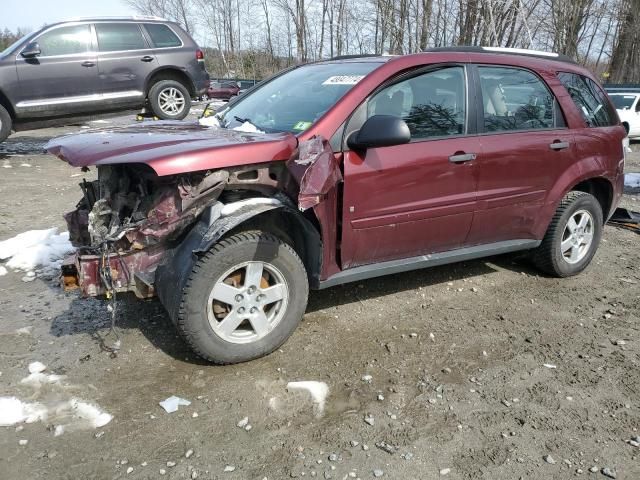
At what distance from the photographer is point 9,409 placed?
265 centimetres

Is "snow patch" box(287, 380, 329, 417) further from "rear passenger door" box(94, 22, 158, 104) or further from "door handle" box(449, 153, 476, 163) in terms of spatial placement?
"rear passenger door" box(94, 22, 158, 104)

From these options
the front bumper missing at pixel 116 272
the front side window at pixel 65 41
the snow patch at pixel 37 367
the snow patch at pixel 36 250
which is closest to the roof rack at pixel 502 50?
the front bumper missing at pixel 116 272

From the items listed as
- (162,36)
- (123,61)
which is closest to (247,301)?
(123,61)

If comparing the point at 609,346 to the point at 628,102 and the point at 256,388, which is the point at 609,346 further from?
the point at 628,102

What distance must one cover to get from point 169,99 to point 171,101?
5 centimetres

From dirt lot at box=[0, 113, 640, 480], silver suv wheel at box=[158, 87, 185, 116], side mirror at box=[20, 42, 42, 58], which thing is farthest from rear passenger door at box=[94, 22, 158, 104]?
dirt lot at box=[0, 113, 640, 480]

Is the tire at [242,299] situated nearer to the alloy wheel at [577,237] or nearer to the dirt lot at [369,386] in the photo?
the dirt lot at [369,386]

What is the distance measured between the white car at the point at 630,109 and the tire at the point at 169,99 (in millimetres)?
12120

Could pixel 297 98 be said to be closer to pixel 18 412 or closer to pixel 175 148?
pixel 175 148

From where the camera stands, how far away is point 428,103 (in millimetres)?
3561

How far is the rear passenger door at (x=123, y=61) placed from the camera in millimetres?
9055

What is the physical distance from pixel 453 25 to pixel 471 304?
1668cm

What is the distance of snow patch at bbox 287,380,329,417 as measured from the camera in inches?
109

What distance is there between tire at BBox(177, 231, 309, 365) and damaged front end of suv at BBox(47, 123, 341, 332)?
9cm
